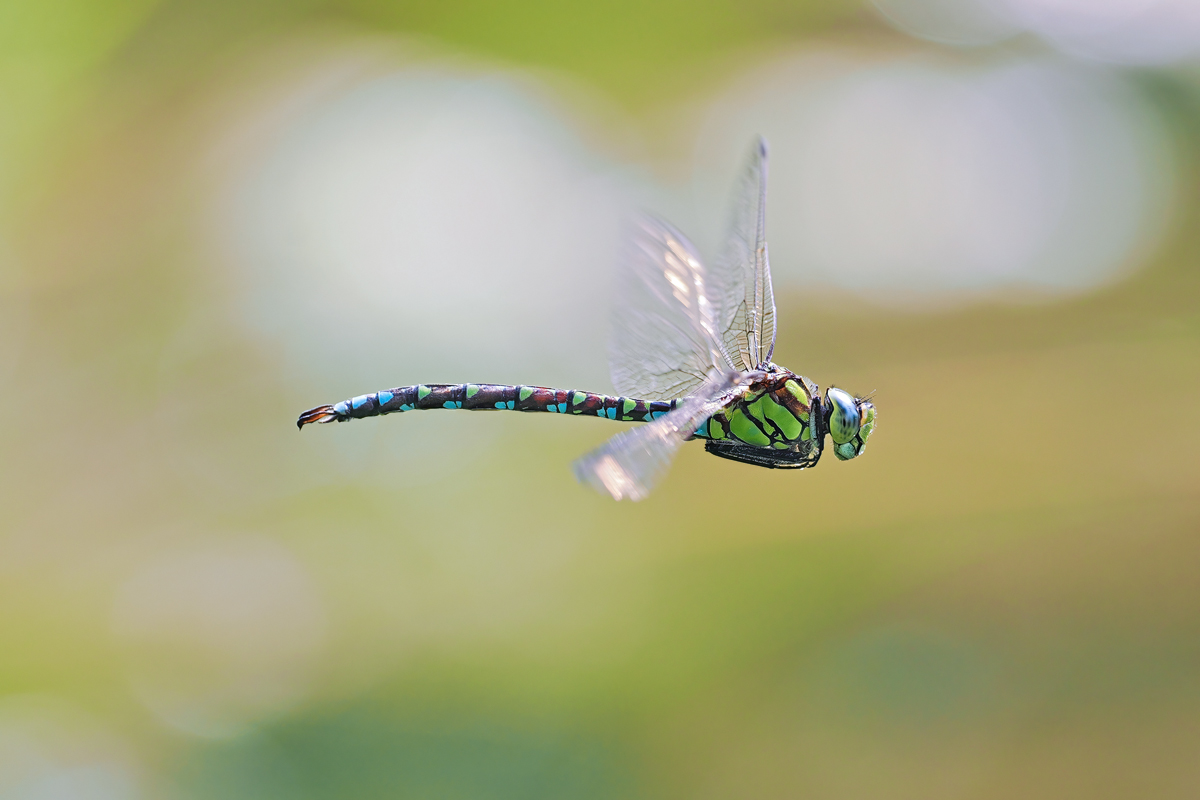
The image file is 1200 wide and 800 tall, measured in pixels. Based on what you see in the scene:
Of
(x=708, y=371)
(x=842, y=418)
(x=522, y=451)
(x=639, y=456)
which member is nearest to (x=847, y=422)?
(x=842, y=418)

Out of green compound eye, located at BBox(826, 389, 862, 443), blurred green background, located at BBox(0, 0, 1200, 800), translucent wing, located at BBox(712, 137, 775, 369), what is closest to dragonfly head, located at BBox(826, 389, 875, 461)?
green compound eye, located at BBox(826, 389, 862, 443)

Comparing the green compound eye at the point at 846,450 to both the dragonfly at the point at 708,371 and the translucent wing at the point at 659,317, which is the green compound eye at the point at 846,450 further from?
the translucent wing at the point at 659,317

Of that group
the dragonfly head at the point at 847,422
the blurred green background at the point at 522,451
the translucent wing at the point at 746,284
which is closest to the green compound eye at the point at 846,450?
the dragonfly head at the point at 847,422

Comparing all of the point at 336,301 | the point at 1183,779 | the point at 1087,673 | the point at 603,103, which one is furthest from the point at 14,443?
the point at 1183,779

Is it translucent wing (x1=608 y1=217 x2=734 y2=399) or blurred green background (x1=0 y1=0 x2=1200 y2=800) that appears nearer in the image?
translucent wing (x1=608 y1=217 x2=734 y2=399)

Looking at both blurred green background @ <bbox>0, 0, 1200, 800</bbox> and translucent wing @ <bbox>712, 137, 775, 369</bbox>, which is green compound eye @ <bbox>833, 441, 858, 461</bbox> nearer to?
translucent wing @ <bbox>712, 137, 775, 369</bbox>

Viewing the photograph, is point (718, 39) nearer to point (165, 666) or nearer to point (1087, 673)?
point (1087, 673)
